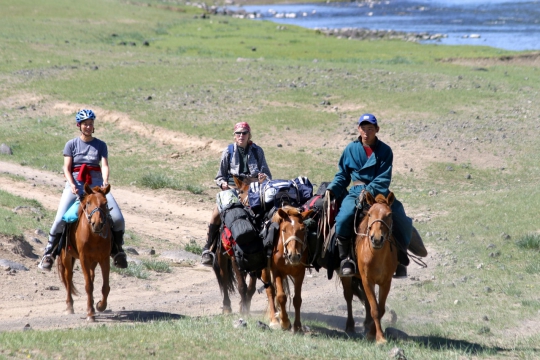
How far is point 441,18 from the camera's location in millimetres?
78875

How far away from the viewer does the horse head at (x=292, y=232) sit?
8875 mm

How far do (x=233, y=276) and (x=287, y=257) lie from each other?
8.57 feet

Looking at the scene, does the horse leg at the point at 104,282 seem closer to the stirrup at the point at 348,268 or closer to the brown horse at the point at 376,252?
the stirrup at the point at 348,268

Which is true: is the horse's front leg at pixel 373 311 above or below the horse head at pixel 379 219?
below

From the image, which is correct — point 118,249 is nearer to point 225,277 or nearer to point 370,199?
point 225,277

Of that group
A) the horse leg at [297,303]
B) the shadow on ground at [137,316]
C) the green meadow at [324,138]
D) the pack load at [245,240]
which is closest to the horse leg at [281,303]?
the horse leg at [297,303]

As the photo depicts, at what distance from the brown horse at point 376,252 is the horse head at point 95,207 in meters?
3.11

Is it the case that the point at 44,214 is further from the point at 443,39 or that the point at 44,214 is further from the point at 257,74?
the point at 443,39

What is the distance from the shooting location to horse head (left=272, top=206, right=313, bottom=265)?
8.88m

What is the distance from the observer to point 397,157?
842 inches

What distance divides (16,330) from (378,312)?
4.18 metres

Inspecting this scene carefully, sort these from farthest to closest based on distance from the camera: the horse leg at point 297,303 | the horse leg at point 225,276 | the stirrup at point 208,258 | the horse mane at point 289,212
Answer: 1. the stirrup at point 208,258
2. the horse leg at point 225,276
3. the horse leg at point 297,303
4. the horse mane at point 289,212

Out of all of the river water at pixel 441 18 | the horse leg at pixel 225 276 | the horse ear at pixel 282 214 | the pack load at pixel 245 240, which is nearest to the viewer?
the horse ear at pixel 282 214

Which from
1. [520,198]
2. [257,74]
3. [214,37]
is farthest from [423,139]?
[214,37]
